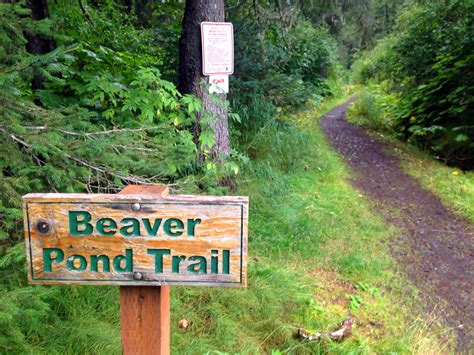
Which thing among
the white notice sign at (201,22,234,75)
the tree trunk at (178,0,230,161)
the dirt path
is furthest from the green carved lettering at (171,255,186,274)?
the white notice sign at (201,22,234,75)

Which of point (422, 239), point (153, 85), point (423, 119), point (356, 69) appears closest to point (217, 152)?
point (153, 85)

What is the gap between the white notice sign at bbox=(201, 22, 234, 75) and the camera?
4488mm

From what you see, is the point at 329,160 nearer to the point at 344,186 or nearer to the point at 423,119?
the point at 344,186

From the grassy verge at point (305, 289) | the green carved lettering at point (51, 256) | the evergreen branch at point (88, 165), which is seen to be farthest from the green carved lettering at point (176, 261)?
the grassy verge at point (305, 289)

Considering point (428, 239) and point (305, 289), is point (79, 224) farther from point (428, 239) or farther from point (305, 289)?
point (428, 239)

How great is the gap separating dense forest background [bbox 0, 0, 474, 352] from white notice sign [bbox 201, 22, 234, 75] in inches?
19.8

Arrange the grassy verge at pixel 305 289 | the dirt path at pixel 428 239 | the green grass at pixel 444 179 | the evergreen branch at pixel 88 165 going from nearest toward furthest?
the evergreen branch at pixel 88 165 < the grassy verge at pixel 305 289 < the dirt path at pixel 428 239 < the green grass at pixel 444 179

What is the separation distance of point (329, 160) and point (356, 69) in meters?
18.8

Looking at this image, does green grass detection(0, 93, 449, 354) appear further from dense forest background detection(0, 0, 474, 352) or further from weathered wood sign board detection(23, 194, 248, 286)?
weathered wood sign board detection(23, 194, 248, 286)

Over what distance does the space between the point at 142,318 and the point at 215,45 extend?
356 centimetres

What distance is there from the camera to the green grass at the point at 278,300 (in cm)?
239

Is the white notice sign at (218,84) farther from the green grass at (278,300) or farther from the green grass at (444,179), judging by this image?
the green grass at (444,179)

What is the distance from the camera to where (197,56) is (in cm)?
459

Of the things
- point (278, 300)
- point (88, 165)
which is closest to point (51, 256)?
point (88, 165)
